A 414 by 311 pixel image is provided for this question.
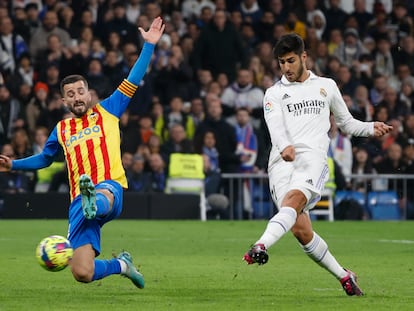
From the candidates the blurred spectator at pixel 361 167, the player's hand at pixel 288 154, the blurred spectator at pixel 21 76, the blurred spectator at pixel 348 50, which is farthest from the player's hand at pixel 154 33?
the blurred spectator at pixel 348 50

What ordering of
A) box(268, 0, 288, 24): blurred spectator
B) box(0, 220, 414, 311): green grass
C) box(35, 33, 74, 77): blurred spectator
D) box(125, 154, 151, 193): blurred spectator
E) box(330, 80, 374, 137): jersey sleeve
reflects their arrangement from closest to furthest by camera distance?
box(0, 220, 414, 311): green grass → box(330, 80, 374, 137): jersey sleeve → box(125, 154, 151, 193): blurred spectator → box(35, 33, 74, 77): blurred spectator → box(268, 0, 288, 24): blurred spectator

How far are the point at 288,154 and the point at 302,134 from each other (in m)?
0.56

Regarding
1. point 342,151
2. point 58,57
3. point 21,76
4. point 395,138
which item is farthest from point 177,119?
point 395,138

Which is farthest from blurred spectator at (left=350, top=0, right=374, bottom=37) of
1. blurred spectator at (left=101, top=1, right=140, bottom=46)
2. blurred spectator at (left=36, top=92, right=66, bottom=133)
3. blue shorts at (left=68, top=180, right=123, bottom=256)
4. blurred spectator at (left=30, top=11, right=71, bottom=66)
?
blue shorts at (left=68, top=180, right=123, bottom=256)

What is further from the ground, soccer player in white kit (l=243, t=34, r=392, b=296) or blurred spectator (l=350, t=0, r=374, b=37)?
blurred spectator (l=350, t=0, r=374, b=37)

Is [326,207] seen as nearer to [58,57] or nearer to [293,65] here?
[58,57]

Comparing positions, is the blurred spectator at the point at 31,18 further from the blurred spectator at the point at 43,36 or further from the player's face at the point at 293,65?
the player's face at the point at 293,65

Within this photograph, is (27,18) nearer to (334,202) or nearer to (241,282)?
(334,202)

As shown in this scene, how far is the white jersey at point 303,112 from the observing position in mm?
10016

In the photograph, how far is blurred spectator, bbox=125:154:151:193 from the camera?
21734 millimetres

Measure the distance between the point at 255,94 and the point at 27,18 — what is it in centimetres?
469

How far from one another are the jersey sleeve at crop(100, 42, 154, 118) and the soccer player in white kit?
43.1 inches

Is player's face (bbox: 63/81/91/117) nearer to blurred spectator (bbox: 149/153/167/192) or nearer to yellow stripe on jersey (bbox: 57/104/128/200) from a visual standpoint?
yellow stripe on jersey (bbox: 57/104/128/200)

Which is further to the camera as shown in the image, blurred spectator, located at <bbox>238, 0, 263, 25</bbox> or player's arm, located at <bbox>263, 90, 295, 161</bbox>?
blurred spectator, located at <bbox>238, 0, 263, 25</bbox>
